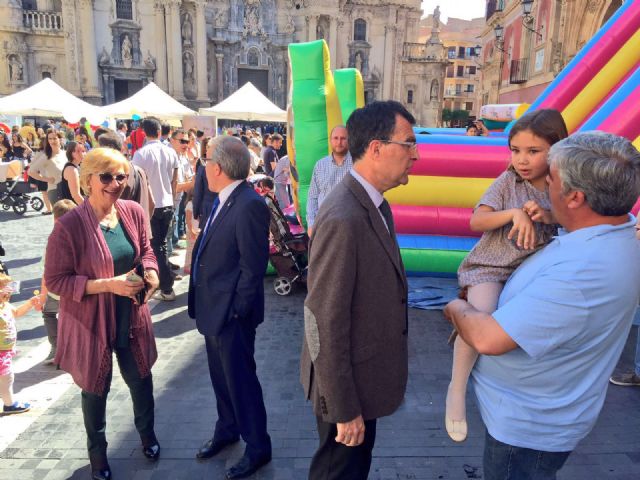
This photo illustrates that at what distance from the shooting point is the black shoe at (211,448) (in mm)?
3115

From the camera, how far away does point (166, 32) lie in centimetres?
3397

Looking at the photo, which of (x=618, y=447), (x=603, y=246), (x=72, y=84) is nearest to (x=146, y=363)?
(x=603, y=246)

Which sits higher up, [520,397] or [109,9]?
[109,9]

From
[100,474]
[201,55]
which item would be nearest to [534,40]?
[100,474]

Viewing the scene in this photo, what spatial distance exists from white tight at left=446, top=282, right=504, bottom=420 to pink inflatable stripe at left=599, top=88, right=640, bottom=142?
293 centimetres

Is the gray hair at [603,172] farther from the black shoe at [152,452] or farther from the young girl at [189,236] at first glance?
the young girl at [189,236]

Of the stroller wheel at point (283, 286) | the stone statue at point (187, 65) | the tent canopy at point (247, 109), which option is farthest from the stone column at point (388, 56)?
the stroller wheel at point (283, 286)

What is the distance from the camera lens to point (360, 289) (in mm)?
1870

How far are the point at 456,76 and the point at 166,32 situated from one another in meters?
40.2

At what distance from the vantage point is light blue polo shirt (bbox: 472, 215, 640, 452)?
4.69 feet

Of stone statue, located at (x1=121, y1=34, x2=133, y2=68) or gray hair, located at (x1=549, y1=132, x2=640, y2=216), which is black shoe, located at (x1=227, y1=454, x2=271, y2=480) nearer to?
gray hair, located at (x1=549, y1=132, x2=640, y2=216)

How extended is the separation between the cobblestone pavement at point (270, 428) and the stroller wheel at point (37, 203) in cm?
767

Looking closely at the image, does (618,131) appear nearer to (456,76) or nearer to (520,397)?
(520,397)

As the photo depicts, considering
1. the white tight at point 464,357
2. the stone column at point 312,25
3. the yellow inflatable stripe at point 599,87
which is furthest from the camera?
the stone column at point 312,25
